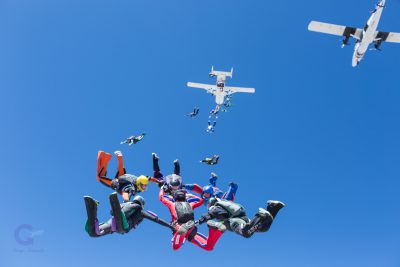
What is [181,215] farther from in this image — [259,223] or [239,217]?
[259,223]

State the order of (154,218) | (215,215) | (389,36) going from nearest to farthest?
(154,218), (215,215), (389,36)

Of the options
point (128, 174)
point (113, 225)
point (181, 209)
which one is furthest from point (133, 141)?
point (113, 225)

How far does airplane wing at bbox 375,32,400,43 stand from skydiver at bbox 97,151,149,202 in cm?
1586

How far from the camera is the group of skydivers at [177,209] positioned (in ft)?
26.0

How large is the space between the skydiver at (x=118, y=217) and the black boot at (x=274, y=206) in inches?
126

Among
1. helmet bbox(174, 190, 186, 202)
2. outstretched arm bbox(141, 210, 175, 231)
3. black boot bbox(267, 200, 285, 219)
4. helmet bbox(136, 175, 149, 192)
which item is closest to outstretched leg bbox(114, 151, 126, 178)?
helmet bbox(136, 175, 149, 192)

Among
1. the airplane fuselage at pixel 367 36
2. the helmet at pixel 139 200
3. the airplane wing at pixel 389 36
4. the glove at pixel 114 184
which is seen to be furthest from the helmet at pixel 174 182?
the airplane wing at pixel 389 36

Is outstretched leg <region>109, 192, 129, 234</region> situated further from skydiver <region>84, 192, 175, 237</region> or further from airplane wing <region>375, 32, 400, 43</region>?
airplane wing <region>375, 32, 400, 43</region>

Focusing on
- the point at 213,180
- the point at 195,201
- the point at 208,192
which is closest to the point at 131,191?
the point at 195,201

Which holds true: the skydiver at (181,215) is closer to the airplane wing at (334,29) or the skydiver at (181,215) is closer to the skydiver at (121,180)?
the skydiver at (121,180)

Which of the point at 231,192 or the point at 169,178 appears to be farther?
the point at 169,178

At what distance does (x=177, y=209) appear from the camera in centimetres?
1008

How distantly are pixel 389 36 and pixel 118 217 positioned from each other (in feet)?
60.2

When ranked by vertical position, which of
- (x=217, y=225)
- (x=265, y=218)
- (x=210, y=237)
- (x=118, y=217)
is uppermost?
(x=265, y=218)
